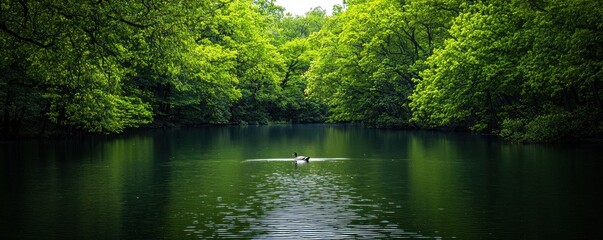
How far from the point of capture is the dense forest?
25.3 m

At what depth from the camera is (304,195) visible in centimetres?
2272

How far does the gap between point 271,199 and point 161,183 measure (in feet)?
18.6

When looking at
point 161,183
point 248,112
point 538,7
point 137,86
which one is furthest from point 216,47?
point 161,183

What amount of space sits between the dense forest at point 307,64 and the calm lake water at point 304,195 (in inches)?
164

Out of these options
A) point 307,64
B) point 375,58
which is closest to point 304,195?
point 375,58

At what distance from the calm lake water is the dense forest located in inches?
164

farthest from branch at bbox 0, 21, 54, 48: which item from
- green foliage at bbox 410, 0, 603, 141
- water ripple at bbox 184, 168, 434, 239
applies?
green foliage at bbox 410, 0, 603, 141

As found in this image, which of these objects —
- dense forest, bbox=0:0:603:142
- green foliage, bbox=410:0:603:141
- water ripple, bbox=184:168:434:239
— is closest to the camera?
water ripple, bbox=184:168:434:239

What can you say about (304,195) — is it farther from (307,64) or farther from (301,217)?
(307,64)

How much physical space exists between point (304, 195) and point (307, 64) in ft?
275

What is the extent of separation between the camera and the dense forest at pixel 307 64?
25.3 meters

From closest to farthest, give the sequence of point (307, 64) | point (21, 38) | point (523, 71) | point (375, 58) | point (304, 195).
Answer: point (21, 38) → point (304, 195) → point (523, 71) → point (375, 58) → point (307, 64)

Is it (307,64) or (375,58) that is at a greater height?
(307,64)

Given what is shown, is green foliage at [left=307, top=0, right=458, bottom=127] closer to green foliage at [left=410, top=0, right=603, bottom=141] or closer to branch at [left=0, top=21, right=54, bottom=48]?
green foliage at [left=410, top=0, right=603, bottom=141]
